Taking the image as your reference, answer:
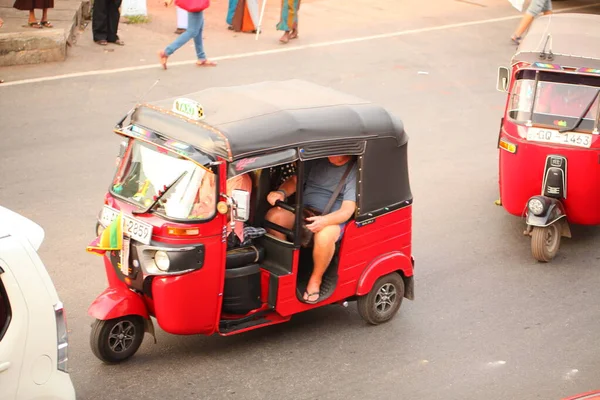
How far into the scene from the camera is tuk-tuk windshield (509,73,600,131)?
380 inches

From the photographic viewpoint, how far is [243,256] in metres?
7.45

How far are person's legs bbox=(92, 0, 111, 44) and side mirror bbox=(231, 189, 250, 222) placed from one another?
1028 cm

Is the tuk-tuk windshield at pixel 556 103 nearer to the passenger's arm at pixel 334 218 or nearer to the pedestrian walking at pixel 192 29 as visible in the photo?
the passenger's arm at pixel 334 218

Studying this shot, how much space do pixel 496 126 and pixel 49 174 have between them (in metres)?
6.39

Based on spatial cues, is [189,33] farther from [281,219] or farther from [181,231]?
[181,231]

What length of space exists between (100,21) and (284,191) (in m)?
9.65

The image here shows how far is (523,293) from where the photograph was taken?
913 centimetres

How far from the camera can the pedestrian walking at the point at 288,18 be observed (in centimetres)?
1739

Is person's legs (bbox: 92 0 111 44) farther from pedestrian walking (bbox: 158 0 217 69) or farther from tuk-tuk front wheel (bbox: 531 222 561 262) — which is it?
tuk-tuk front wheel (bbox: 531 222 561 262)

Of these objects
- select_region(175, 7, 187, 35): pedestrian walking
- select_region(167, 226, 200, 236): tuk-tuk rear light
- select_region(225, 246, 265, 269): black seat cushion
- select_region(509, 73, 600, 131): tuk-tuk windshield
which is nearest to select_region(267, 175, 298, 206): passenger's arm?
select_region(225, 246, 265, 269): black seat cushion

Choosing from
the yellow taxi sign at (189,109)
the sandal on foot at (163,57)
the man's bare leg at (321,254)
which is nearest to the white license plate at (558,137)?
the man's bare leg at (321,254)

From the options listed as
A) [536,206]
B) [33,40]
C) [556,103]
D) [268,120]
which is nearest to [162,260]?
[268,120]

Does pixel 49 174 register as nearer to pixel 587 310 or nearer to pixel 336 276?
pixel 336 276

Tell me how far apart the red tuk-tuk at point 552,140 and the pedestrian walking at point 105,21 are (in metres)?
8.39
